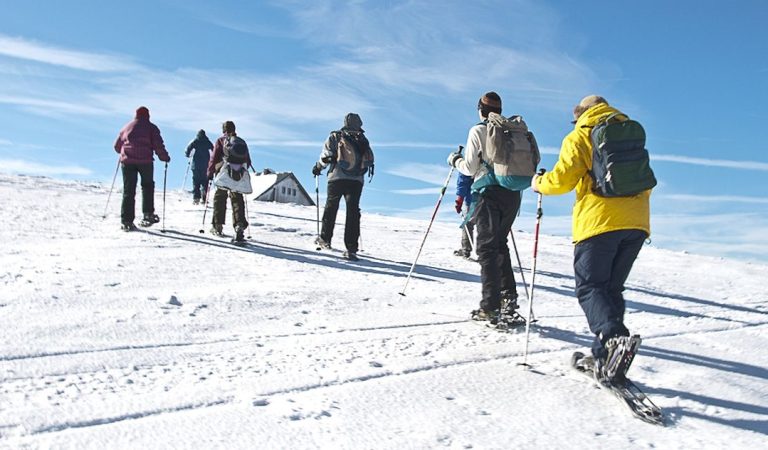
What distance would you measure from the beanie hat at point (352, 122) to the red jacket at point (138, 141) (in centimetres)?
335

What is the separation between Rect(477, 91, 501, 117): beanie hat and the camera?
5.51m

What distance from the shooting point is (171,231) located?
10094mm

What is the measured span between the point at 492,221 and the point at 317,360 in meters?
2.13

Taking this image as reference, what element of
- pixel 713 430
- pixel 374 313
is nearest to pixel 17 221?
pixel 374 313

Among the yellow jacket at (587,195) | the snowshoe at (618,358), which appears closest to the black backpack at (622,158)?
the yellow jacket at (587,195)

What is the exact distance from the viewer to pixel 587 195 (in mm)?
3760

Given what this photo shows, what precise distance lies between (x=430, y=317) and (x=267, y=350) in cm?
188

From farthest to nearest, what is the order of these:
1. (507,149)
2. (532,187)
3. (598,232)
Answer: (507,149), (532,187), (598,232)

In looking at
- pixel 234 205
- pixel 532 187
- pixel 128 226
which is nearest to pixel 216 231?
pixel 234 205

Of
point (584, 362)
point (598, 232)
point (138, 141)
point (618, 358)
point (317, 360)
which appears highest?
point (138, 141)

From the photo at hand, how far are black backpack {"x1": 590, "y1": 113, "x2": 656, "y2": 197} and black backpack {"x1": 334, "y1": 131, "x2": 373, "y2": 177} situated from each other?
5.37 m

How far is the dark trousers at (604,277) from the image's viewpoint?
3.61 m

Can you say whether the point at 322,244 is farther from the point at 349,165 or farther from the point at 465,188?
the point at 465,188

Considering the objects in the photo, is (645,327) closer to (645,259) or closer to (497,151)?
(497,151)
